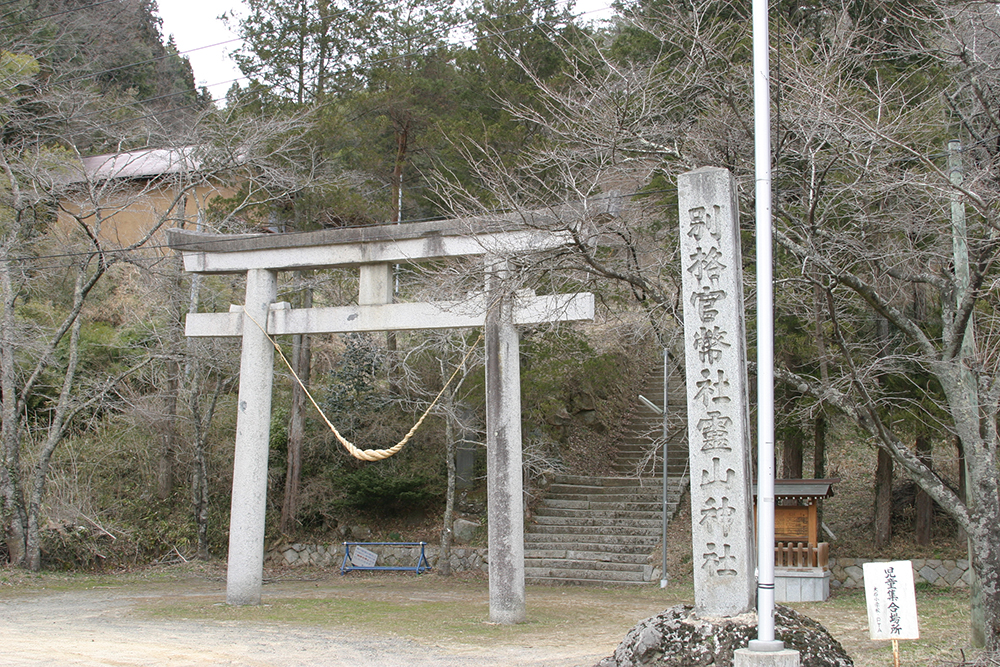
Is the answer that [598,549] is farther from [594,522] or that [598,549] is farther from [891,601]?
[891,601]

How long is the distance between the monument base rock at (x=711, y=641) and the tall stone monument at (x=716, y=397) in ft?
0.46

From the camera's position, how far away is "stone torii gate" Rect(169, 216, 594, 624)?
32.7 feet

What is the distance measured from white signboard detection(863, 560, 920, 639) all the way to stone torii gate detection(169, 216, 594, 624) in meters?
4.42

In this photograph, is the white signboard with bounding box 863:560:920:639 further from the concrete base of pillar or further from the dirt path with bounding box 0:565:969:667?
the dirt path with bounding box 0:565:969:667

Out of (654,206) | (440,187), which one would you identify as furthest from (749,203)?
(440,187)

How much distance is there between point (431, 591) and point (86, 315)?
42.3ft

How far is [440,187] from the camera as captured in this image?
599 inches

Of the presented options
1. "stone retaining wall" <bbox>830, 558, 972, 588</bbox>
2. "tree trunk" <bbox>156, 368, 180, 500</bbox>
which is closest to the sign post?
"stone retaining wall" <bbox>830, 558, 972, 588</bbox>

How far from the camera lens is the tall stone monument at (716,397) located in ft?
20.0

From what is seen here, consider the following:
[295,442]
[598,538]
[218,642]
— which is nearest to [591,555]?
[598,538]

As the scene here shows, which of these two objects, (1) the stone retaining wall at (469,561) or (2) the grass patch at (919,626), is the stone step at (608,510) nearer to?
(1) the stone retaining wall at (469,561)

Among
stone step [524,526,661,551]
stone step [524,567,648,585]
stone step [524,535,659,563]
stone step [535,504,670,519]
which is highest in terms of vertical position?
stone step [535,504,670,519]

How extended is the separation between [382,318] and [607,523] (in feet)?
27.9

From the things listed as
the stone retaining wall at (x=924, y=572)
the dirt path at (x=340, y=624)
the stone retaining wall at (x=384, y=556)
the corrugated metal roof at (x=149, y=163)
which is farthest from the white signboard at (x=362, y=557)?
the stone retaining wall at (x=924, y=572)
